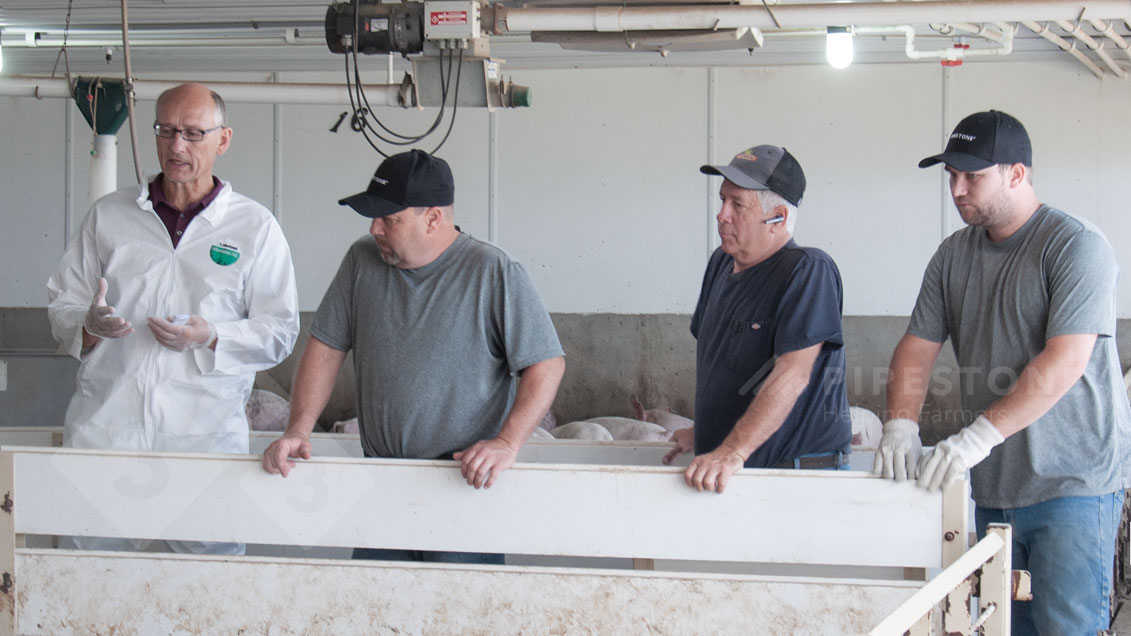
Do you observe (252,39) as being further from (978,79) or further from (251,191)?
(978,79)

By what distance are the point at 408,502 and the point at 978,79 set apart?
6.77m

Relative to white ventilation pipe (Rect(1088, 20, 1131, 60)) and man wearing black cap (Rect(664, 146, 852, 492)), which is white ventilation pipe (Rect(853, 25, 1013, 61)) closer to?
white ventilation pipe (Rect(1088, 20, 1131, 60))

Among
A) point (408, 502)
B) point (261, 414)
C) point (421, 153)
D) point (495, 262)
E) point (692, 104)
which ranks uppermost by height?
point (692, 104)

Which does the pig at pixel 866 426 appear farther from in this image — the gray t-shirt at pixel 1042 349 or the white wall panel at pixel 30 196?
the white wall panel at pixel 30 196

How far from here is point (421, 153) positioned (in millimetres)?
2918

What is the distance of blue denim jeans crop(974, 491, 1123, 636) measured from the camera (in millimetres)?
2650

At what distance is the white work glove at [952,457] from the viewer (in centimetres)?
246

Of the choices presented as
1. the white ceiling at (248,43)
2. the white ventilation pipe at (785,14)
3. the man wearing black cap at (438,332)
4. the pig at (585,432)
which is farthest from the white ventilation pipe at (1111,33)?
the man wearing black cap at (438,332)

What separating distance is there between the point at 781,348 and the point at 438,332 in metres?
0.87

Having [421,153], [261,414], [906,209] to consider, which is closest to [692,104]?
[906,209]

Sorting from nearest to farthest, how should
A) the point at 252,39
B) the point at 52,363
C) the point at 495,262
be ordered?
1. the point at 495,262
2. the point at 252,39
3. the point at 52,363

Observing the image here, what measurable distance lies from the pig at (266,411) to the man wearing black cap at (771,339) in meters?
4.91

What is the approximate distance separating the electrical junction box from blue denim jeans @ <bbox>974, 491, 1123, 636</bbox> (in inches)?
90.2

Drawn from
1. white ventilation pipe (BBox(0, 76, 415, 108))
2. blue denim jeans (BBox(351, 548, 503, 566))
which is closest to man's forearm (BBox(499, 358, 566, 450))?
blue denim jeans (BBox(351, 548, 503, 566))
